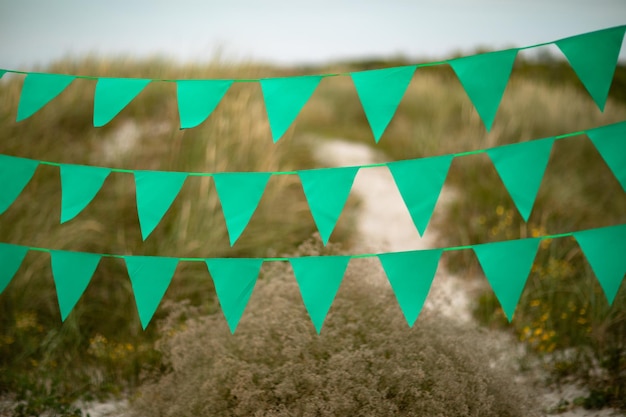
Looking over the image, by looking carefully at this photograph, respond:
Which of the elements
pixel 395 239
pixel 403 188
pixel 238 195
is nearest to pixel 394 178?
pixel 403 188

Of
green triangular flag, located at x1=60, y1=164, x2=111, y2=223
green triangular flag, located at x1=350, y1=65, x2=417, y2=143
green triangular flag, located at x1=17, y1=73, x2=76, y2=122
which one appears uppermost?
green triangular flag, located at x1=350, y1=65, x2=417, y2=143

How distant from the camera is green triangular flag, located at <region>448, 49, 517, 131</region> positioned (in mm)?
2209

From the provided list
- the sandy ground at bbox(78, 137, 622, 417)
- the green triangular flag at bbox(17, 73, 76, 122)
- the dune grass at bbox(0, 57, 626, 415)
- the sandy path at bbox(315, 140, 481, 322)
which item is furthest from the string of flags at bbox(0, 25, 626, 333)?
the sandy path at bbox(315, 140, 481, 322)

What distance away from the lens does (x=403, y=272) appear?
226cm

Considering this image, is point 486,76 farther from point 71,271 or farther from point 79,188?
point 71,271

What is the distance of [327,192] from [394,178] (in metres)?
0.23

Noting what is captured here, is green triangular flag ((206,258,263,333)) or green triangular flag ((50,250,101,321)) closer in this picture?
green triangular flag ((206,258,263,333))

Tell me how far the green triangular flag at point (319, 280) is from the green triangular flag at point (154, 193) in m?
0.51

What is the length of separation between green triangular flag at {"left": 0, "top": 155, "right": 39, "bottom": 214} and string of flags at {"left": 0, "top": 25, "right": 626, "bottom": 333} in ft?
1.44

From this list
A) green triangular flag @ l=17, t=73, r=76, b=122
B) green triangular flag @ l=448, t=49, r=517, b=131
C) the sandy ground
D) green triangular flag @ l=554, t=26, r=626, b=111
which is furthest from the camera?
the sandy ground

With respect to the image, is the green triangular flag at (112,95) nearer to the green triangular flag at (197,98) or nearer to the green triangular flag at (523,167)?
the green triangular flag at (197,98)

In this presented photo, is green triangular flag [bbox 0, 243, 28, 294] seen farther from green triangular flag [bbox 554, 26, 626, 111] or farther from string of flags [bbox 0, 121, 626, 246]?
green triangular flag [bbox 554, 26, 626, 111]

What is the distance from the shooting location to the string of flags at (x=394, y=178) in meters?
2.20

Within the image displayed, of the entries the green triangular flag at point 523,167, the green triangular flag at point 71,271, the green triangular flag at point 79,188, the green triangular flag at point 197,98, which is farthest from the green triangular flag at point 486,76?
the green triangular flag at point 71,271
